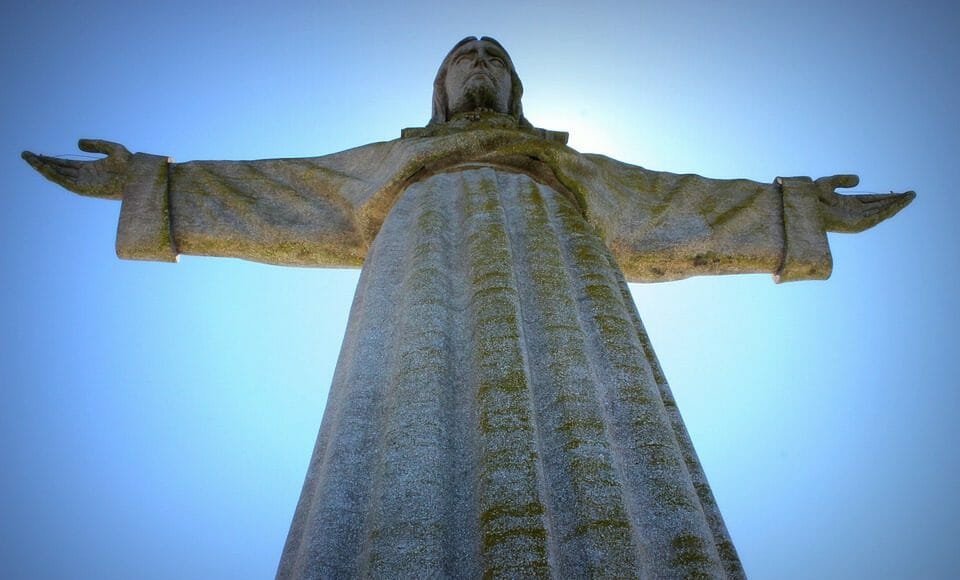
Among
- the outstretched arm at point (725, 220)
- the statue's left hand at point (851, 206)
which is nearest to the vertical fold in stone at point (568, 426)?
the outstretched arm at point (725, 220)

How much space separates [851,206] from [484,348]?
15.9 ft

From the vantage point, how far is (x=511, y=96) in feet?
25.4

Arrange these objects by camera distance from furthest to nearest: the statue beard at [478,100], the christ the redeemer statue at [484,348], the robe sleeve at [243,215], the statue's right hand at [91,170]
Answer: the statue beard at [478,100] → the statue's right hand at [91,170] → the robe sleeve at [243,215] → the christ the redeemer statue at [484,348]

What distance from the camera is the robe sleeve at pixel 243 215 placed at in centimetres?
583

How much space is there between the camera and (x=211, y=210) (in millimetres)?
6066

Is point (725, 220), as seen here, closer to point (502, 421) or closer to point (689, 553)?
point (502, 421)

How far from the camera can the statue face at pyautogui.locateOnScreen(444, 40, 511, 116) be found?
7203mm

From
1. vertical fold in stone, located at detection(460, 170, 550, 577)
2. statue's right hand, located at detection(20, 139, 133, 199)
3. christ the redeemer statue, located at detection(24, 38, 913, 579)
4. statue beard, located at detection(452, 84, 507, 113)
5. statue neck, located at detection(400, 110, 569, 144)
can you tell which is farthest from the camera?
statue beard, located at detection(452, 84, 507, 113)

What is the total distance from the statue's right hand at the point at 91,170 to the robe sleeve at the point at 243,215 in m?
0.12

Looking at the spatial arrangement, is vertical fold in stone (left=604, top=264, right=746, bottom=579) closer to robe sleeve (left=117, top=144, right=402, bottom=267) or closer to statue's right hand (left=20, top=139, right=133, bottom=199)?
robe sleeve (left=117, top=144, right=402, bottom=267)

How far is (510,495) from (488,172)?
2915 mm

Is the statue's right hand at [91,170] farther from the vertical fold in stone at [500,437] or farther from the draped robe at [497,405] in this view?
the vertical fold in stone at [500,437]

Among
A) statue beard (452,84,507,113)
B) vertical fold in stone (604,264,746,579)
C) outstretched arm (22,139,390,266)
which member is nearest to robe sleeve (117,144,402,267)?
outstretched arm (22,139,390,266)

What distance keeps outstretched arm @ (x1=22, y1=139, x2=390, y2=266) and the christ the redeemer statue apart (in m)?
0.01
